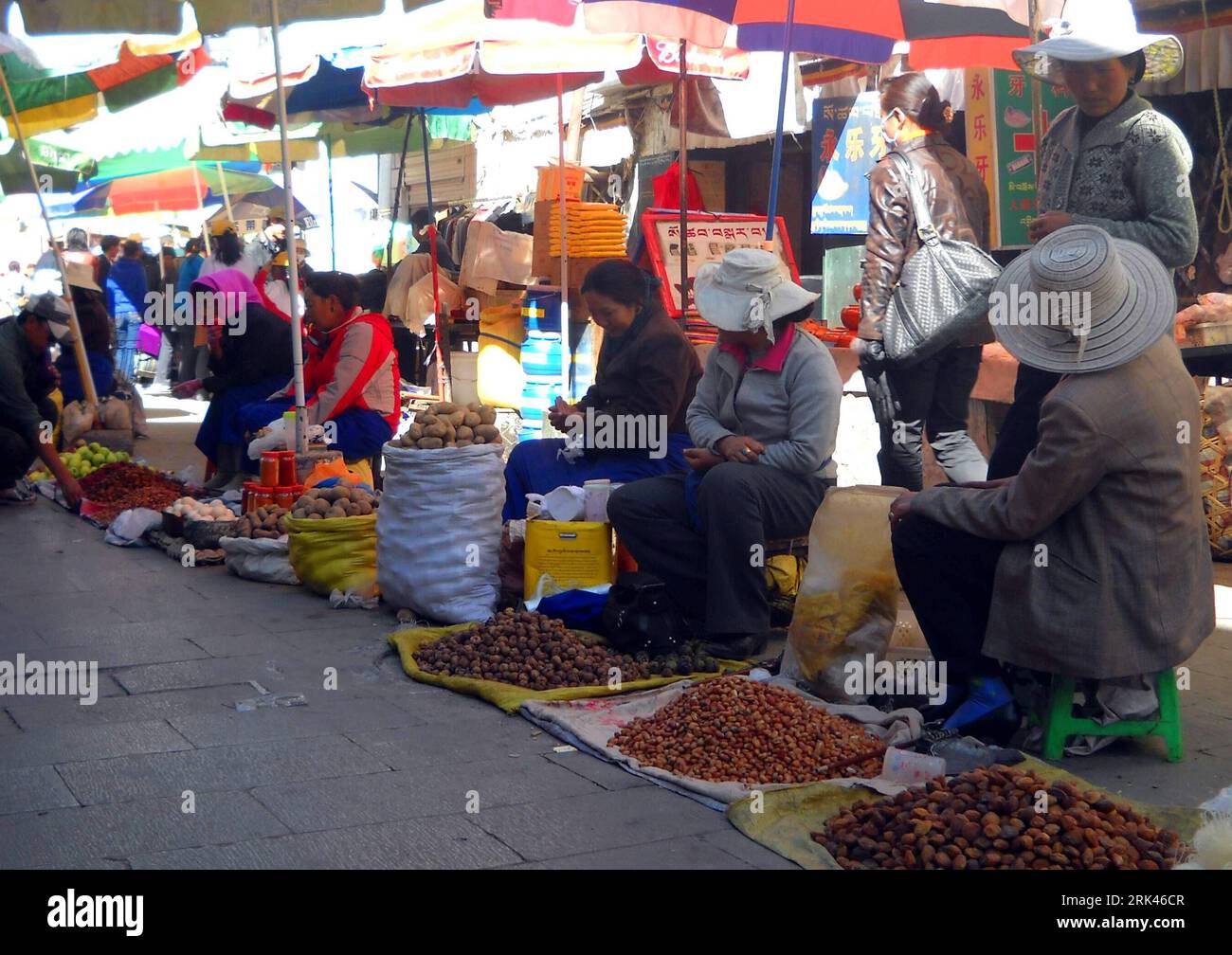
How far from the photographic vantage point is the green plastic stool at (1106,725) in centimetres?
389

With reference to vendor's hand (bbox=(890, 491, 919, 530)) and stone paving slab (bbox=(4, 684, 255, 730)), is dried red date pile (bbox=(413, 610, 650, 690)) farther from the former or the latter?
vendor's hand (bbox=(890, 491, 919, 530))

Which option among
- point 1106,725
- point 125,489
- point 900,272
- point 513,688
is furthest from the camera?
point 125,489

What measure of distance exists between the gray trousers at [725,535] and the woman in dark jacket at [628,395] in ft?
2.26

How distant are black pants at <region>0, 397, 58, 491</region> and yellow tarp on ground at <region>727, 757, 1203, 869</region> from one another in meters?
6.60

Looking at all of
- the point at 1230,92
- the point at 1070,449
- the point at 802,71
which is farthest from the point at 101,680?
the point at 802,71

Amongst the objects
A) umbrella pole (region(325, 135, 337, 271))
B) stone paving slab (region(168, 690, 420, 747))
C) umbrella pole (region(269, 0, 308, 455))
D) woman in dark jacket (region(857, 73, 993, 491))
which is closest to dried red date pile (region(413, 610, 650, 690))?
stone paving slab (region(168, 690, 420, 747))

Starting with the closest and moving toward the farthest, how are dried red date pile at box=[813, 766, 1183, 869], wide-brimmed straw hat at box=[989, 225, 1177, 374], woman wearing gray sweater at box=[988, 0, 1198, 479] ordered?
dried red date pile at box=[813, 766, 1183, 869] < wide-brimmed straw hat at box=[989, 225, 1177, 374] < woman wearing gray sweater at box=[988, 0, 1198, 479]

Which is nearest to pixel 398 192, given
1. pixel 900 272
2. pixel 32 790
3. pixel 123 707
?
pixel 900 272

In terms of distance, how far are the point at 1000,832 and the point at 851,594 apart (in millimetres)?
1431

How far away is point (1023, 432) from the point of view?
14.5ft

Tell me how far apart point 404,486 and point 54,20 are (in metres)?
3.64

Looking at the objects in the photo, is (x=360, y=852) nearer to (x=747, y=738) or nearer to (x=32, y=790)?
(x=32, y=790)

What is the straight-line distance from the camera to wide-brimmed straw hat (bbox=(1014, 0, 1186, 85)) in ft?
15.1

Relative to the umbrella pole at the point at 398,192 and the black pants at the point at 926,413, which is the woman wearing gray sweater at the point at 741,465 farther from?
the umbrella pole at the point at 398,192
